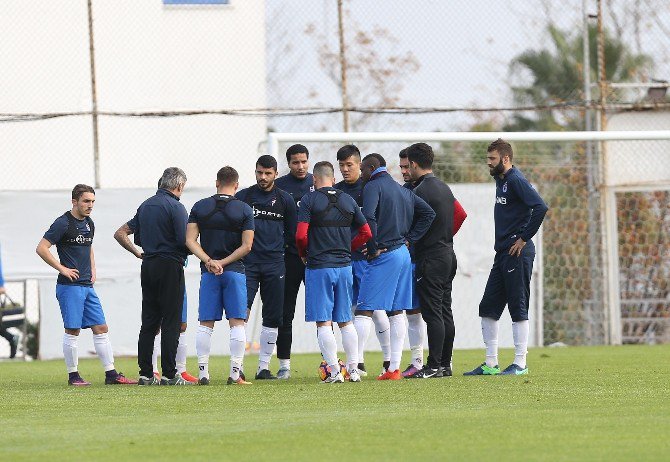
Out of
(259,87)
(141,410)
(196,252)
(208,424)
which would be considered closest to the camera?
(208,424)

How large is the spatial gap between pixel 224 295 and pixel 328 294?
3.05 ft

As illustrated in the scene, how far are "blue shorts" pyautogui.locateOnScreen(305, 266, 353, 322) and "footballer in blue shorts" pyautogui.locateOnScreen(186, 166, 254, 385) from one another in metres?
0.59

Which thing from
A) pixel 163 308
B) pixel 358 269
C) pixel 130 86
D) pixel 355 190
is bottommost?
pixel 163 308

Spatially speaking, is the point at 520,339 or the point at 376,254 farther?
the point at 520,339

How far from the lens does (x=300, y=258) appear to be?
1241cm

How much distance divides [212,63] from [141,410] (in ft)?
58.6

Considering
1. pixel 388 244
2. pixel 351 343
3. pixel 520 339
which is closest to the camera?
pixel 351 343

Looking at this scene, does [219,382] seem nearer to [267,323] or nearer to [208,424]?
[267,323]

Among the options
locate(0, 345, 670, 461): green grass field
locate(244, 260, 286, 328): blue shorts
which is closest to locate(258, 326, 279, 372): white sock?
locate(244, 260, 286, 328): blue shorts

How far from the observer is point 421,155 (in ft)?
39.6

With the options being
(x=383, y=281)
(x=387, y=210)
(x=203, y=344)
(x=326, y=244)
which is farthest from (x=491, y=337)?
(x=203, y=344)

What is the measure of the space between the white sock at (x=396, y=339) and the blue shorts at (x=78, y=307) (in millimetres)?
2700

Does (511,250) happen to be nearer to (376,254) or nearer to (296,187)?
(376,254)

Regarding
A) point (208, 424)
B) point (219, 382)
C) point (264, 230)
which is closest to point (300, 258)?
point (264, 230)
